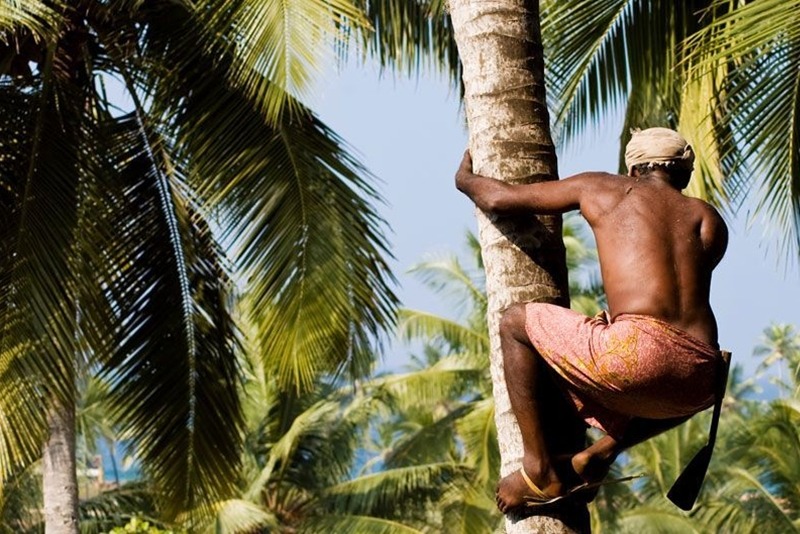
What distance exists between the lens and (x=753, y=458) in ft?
77.6

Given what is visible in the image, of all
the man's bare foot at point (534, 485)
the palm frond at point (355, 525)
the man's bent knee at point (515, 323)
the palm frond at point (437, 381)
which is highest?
the palm frond at point (437, 381)

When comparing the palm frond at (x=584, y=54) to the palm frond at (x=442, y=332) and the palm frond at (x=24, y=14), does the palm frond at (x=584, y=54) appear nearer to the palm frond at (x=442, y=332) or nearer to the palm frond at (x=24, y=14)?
the palm frond at (x=24, y=14)

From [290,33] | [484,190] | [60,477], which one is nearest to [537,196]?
[484,190]

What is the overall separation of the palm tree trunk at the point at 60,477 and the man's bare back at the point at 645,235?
7.85 metres

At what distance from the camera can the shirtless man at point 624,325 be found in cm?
396

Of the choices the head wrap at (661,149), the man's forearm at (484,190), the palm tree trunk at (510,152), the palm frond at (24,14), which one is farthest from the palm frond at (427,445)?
the head wrap at (661,149)

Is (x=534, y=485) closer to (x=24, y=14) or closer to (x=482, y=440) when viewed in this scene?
(x=24, y=14)

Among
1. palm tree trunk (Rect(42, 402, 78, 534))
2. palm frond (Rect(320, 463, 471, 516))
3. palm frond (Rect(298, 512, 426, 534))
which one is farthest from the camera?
palm frond (Rect(320, 463, 471, 516))

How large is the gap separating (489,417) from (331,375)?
31.0 ft

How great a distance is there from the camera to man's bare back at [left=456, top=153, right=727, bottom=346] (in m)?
4.04

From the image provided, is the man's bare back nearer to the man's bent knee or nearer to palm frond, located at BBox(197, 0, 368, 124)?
the man's bent knee

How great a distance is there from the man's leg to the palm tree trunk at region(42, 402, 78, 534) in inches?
307

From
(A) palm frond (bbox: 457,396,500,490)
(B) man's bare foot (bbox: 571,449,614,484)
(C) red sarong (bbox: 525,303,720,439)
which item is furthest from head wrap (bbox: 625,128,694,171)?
(A) palm frond (bbox: 457,396,500,490)

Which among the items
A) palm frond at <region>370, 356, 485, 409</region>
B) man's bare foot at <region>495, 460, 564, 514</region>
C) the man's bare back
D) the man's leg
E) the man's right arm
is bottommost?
man's bare foot at <region>495, 460, 564, 514</region>
